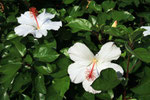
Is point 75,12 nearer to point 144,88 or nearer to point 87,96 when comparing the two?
point 87,96

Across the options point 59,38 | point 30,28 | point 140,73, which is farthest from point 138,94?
point 30,28

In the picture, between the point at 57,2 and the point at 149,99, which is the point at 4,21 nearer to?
the point at 57,2

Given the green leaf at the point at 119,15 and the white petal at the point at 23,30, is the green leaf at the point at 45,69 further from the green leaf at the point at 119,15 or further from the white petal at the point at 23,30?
the green leaf at the point at 119,15

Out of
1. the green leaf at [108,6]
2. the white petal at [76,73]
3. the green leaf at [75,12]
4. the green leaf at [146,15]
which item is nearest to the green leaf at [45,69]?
the white petal at [76,73]

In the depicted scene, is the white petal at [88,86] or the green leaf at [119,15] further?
the green leaf at [119,15]

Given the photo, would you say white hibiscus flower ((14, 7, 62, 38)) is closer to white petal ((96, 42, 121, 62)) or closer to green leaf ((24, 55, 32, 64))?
green leaf ((24, 55, 32, 64))
